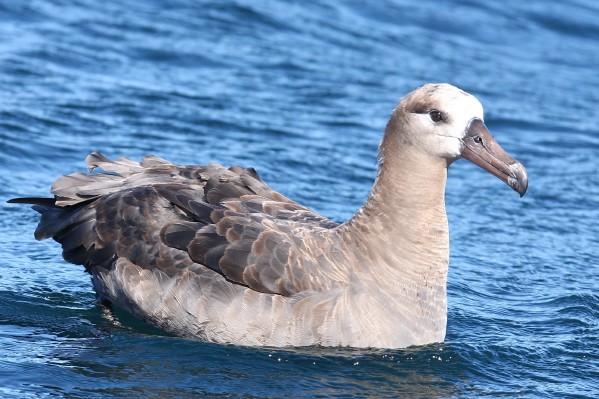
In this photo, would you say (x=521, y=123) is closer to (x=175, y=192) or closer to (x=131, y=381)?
(x=175, y=192)

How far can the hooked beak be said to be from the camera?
8.11m

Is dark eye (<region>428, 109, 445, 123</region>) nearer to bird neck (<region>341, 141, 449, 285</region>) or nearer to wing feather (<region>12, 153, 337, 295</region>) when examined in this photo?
bird neck (<region>341, 141, 449, 285</region>)

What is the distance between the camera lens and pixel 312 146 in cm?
1420

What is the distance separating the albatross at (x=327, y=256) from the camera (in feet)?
27.0

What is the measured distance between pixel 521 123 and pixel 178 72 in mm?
4665

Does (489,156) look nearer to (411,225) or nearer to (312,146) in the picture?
(411,225)

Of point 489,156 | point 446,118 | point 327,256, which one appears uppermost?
point 446,118

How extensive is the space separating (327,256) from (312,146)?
230 inches

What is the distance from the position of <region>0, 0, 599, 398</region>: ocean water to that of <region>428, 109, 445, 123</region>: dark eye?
1625mm

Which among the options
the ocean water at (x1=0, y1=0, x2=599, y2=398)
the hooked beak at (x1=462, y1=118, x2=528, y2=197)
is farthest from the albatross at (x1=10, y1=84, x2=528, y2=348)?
the ocean water at (x1=0, y1=0, x2=599, y2=398)

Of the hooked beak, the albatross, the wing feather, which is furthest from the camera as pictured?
the wing feather

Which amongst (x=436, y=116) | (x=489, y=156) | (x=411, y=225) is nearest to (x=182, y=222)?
(x=411, y=225)

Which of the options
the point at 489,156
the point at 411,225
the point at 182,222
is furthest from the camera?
the point at 182,222

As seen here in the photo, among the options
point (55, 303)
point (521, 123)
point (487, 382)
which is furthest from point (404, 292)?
point (521, 123)
